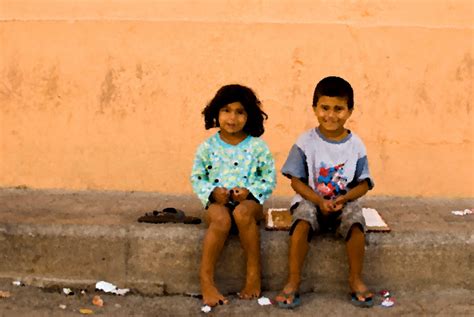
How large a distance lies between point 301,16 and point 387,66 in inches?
28.3

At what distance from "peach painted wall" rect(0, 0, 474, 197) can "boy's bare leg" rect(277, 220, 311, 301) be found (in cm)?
144

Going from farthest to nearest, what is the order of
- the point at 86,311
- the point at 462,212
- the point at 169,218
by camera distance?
the point at 462,212 → the point at 169,218 → the point at 86,311

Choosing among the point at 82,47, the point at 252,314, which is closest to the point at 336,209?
the point at 252,314

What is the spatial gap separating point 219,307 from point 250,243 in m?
0.38

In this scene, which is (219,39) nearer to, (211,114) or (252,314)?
(211,114)

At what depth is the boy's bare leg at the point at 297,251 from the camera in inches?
155

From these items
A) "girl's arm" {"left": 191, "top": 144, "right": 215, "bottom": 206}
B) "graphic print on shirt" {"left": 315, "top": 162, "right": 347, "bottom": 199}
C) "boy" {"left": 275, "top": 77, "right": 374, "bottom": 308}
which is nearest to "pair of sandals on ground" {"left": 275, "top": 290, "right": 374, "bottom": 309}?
"boy" {"left": 275, "top": 77, "right": 374, "bottom": 308}

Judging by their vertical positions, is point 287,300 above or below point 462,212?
below

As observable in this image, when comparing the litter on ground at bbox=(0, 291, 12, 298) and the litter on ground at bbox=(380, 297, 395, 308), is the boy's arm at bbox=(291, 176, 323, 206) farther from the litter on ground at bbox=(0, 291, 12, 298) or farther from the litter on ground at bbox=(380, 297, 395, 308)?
the litter on ground at bbox=(0, 291, 12, 298)

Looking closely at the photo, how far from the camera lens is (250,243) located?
3.99 meters

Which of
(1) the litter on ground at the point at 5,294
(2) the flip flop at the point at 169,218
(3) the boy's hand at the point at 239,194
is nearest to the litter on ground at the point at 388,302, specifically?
(3) the boy's hand at the point at 239,194

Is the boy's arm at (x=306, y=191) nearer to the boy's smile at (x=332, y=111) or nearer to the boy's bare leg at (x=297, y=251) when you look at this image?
the boy's bare leg at (x=297, y=251)

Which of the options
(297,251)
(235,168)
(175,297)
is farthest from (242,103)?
(175,297)

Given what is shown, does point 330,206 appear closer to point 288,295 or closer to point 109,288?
point 288,295
